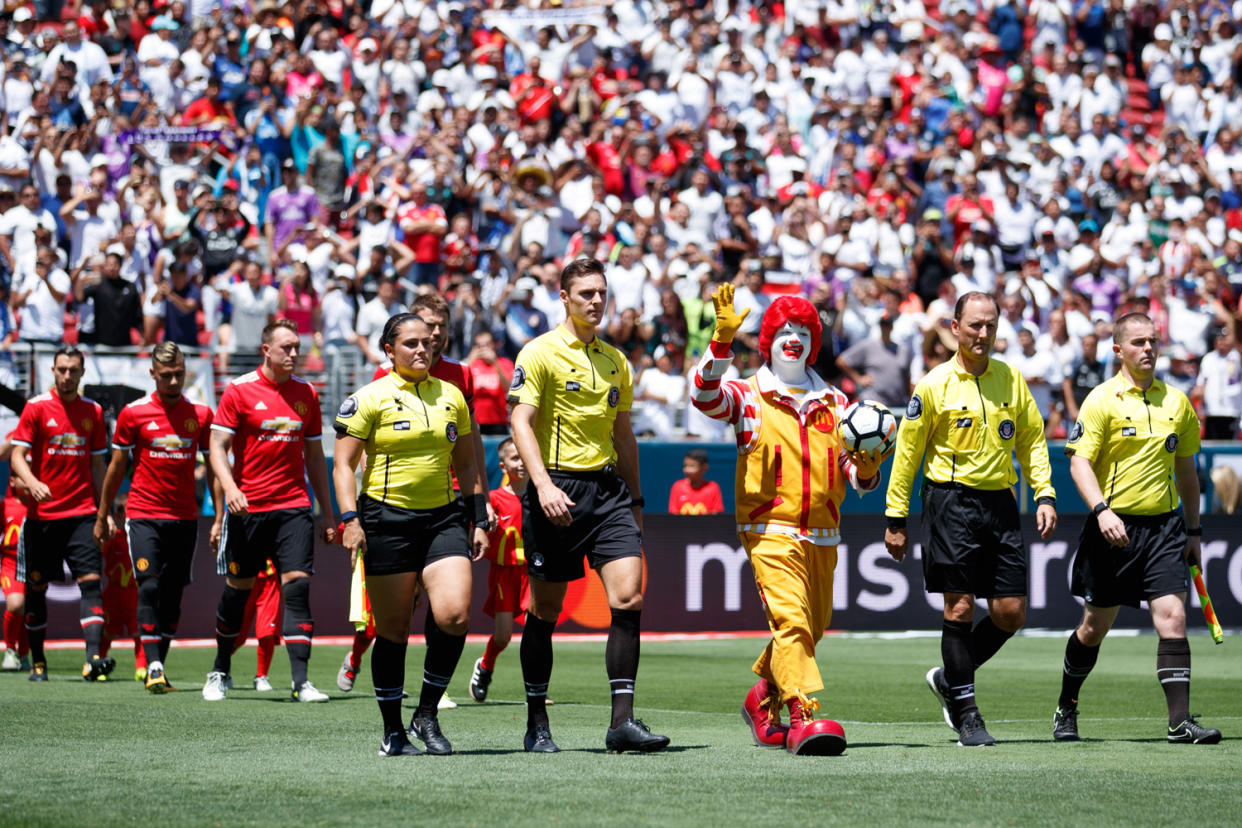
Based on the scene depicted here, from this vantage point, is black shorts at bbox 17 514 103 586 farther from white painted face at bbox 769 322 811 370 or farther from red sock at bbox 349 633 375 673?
white painted face at bbox 769 322 811 370

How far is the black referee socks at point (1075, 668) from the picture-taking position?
388 inches

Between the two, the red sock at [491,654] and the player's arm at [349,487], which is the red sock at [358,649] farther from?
the player's arm at [349,487]

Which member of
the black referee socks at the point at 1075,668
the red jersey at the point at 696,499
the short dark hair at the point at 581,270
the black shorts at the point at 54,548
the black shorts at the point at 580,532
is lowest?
the black referee socks at the point at 1075,668

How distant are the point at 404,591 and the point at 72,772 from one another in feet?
5.66

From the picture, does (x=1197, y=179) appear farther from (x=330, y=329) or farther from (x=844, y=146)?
(x=330, y=329)

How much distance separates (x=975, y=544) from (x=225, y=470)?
5.01m

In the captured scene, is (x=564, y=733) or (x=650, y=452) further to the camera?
(x=650, y=452)

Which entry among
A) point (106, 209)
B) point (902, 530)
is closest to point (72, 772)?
point (902, 530)

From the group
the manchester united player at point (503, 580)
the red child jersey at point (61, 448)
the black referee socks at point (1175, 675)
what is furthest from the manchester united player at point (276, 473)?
the black referee socks at point (1175, 675)

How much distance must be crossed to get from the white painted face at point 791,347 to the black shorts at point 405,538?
189 cm

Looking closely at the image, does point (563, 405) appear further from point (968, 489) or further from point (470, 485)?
point (968, 489)

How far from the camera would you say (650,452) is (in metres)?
19.8

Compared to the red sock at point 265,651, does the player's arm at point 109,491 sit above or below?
above

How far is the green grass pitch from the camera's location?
6715mm
